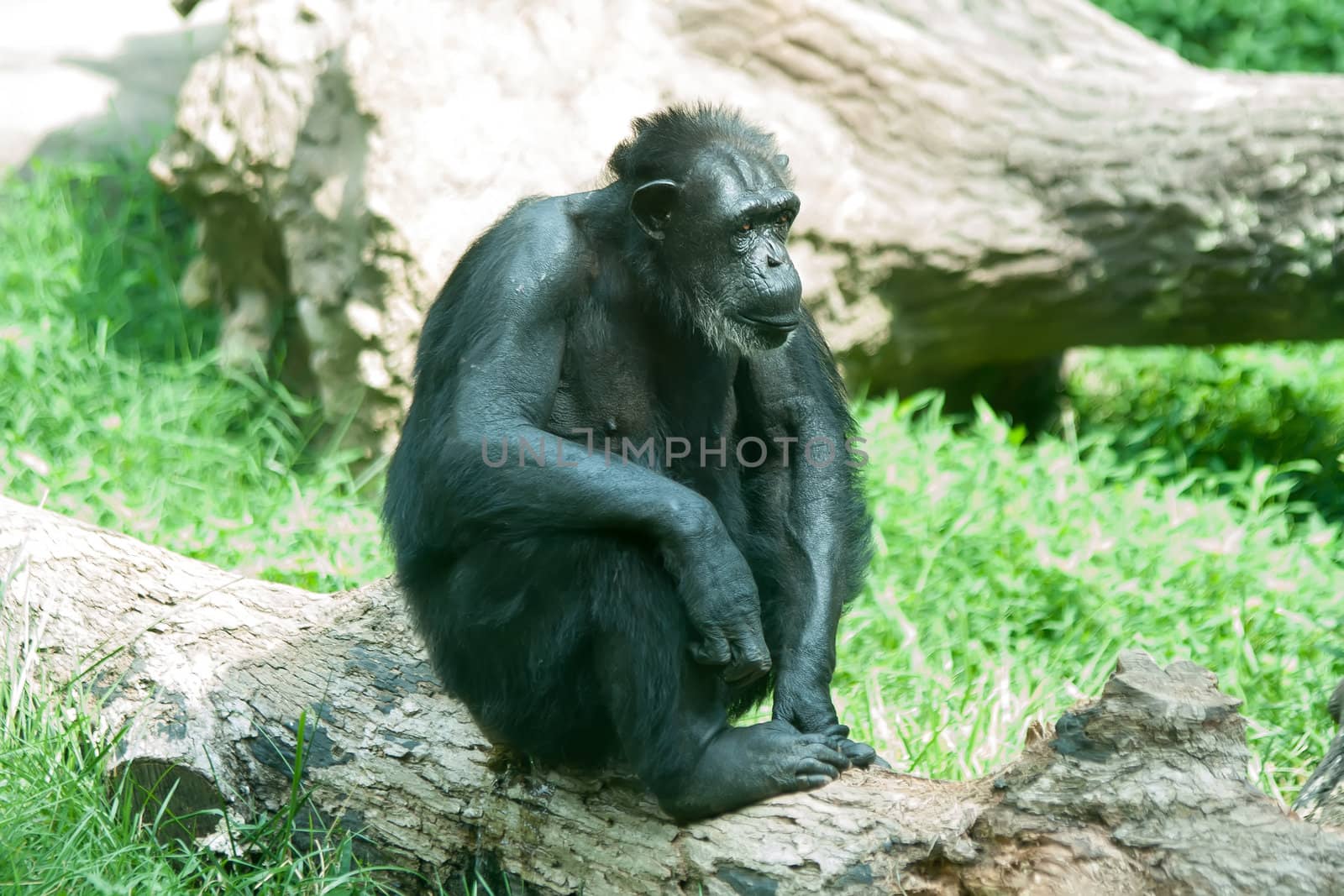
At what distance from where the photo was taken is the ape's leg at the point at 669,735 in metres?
3.00

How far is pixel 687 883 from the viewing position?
2.95 meters

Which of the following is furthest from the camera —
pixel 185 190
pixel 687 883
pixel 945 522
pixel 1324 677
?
pixel 185 190

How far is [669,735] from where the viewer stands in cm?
304

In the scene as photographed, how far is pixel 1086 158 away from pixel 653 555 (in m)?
4.36

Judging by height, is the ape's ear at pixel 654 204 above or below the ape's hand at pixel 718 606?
above

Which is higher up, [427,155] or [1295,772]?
[427,155]

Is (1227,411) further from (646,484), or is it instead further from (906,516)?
(646,484)

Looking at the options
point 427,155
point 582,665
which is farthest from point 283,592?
point 427,155

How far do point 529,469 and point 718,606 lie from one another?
1.87ft

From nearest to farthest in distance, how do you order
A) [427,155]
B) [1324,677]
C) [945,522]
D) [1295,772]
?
1. [1295,772]
2. [1324,677]
3. [945,522]
4. [427,155]

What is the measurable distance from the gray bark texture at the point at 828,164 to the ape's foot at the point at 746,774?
141 inches

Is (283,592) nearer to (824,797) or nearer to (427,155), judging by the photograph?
(824,797)

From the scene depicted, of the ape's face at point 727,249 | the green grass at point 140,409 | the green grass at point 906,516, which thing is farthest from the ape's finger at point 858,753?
the green grass at point 140,409

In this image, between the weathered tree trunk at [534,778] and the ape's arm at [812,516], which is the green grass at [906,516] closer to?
the weathered tree trunk at [534,778]
